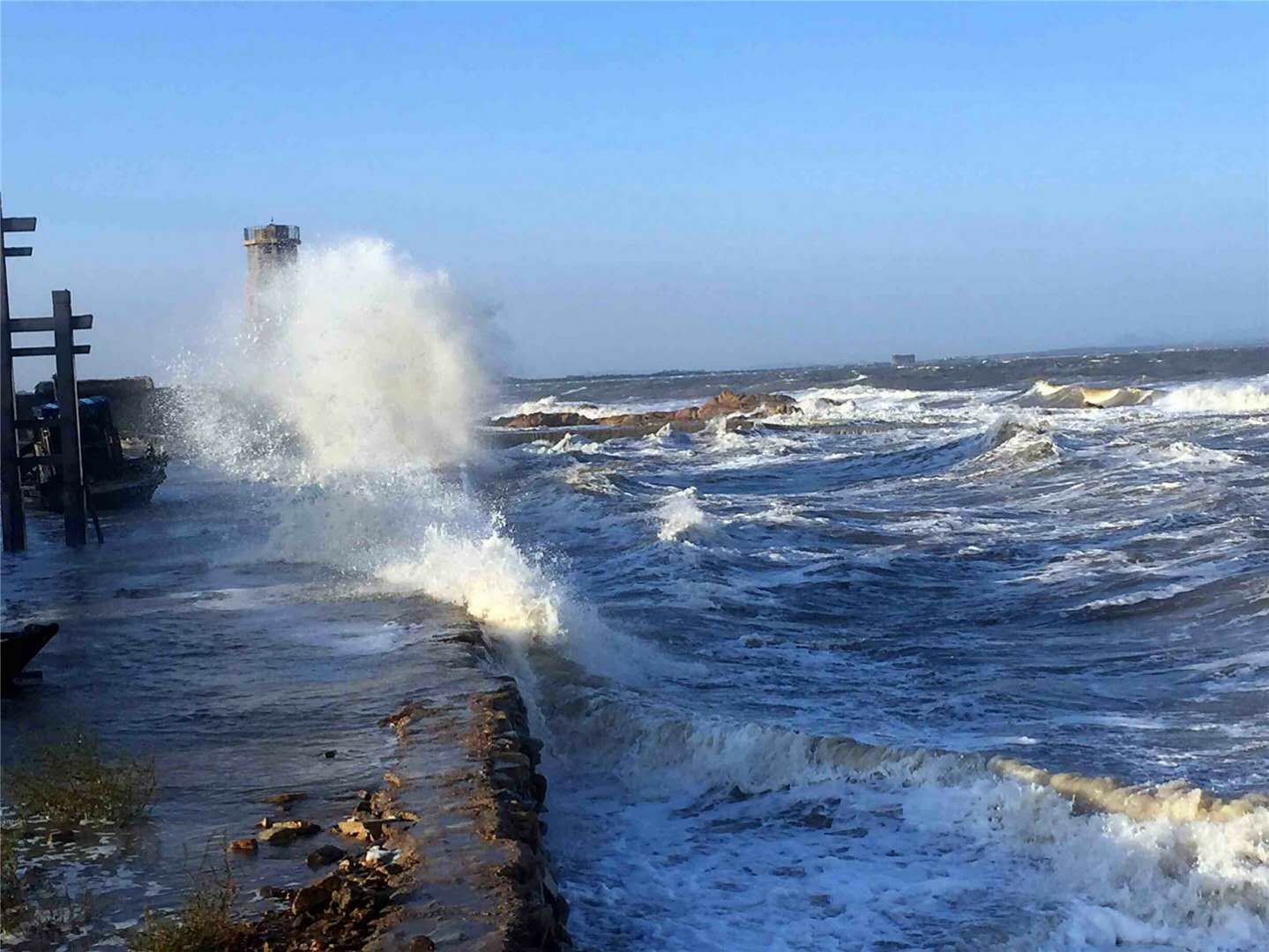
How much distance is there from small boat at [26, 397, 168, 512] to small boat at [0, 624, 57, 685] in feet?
41.2

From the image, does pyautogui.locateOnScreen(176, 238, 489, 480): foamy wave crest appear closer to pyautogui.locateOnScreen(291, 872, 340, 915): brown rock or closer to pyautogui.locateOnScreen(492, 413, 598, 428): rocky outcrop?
pyautogui.locateOnScreen(492, 413, 598, 428): rocky outcrop

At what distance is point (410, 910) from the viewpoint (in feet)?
16.4

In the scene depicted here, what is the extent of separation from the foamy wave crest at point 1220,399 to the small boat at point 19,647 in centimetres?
3450

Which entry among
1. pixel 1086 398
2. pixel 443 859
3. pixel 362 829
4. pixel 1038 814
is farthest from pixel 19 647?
pixel 1086 398

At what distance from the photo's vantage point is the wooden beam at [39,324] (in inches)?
623

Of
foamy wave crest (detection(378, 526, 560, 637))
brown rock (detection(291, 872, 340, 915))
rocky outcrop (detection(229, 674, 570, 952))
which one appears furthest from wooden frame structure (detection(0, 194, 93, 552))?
brown rock (detection(291, 872, 340, 915))

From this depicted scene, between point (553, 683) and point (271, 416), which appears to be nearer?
point (553, 683)

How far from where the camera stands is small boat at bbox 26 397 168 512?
69.6 feet

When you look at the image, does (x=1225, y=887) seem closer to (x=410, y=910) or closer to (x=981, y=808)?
(x=981, y=808)

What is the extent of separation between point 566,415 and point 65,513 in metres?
31.9

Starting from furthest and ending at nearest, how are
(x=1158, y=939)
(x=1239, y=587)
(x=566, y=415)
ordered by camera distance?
1. (x=566, y=415)
2. (x=1239, y=587)
3. (x=1158, y=939)

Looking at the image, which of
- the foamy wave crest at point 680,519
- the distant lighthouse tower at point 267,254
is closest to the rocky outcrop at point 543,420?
the distant lighthouse tower at point 267,254

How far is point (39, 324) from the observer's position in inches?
625

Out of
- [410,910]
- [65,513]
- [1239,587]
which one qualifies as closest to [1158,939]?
[410,910]
